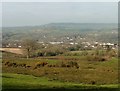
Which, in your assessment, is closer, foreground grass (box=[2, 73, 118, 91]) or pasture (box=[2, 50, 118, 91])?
foreground grass (box=[2, 73, 118, 91])

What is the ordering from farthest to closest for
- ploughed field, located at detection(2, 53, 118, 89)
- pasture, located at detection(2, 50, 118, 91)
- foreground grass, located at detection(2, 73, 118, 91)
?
ploughed field, located at detection(2, 53, 118, 89) → pasture, located at detection(2, 50, 118, 91) → foreground grass, located at detection(2, 73, 118, 91)

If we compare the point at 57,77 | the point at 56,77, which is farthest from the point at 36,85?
the point at 57,77

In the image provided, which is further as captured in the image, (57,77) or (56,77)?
(57,77)

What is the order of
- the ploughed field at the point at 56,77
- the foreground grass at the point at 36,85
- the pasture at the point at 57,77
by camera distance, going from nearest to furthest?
1. the foreground grass at the point at 36,85
2. the pasture at the point at 57,77
3. the ploughed field at the point at 56,77

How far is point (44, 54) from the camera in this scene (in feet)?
298

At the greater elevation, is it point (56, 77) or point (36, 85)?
point (36, 85)

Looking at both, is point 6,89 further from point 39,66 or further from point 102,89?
point 39,66

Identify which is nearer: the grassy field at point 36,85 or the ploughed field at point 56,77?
the grassy field at point 36,85

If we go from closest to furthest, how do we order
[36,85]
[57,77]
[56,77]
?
[36,85] → [56,77] → [57,77]

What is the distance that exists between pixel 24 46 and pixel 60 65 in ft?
96.8

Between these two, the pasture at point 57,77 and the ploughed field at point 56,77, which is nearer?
the pasture at point 57,77

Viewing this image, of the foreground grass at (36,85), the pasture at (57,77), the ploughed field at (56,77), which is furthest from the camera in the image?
the ploughed field at (56,77)

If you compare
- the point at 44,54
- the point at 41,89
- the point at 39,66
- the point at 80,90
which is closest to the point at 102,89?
the point at 80,90

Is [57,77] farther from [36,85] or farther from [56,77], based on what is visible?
[36,85]
